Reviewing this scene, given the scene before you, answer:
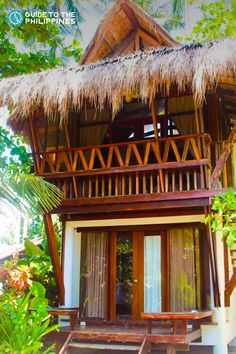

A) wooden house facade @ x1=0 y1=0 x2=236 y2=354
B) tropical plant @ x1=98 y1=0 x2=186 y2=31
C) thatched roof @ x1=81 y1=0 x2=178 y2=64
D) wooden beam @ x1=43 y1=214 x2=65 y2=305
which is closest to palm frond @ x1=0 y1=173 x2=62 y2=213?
wooden house facade @ x1=0 y1=0 x2=236 y2=354

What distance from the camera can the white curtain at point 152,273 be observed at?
7.16m

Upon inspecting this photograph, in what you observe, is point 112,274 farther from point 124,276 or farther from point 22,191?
point 22,191

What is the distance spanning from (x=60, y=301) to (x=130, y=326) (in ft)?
4.01

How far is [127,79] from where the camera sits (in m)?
6.25

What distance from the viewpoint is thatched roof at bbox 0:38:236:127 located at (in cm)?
588

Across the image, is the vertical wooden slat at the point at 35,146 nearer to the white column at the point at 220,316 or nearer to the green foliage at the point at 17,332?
the white column at the point at 220,316

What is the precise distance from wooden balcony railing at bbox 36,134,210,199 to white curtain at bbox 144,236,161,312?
89 cm

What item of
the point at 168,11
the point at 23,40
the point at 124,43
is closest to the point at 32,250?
the point at 23,40

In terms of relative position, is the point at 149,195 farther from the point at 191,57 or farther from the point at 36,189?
the point at 36,189

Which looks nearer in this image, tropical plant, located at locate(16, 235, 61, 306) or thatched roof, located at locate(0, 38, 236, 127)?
thatched roof, located at locate(0, 38, 236, 127)

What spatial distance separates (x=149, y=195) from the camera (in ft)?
21.5

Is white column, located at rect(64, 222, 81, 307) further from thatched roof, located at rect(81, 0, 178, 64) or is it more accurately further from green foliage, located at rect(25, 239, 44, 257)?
thatched roof, located at rect(81, 0, 178, 64)

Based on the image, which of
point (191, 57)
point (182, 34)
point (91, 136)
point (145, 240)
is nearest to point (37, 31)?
point (91, 136)

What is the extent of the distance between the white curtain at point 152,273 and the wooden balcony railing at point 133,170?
895 millimetres
